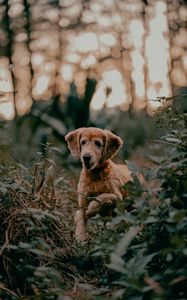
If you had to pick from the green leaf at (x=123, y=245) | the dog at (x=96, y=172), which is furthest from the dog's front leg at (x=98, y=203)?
the green leaf at (x=123, y=245)

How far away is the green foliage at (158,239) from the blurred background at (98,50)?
1241 cm

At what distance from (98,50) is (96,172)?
519 inches

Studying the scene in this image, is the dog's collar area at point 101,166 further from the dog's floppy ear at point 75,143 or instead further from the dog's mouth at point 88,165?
the dog's floppy ear at point 75,143

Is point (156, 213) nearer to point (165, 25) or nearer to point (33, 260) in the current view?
point (33, 260)

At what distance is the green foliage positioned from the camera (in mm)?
2814

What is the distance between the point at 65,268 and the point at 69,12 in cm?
1463

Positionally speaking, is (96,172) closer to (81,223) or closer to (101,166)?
(101,166)

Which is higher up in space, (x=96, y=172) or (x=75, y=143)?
(x=75, y=143)

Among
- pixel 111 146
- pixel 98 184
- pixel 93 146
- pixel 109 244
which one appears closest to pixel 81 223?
pixel 98 184

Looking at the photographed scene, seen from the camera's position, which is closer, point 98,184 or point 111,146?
point 98,184

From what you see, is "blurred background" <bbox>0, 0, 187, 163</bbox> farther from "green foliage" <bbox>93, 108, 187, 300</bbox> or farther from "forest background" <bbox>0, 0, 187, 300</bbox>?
"green foliage" <bbox>93, 108, 187, 300</bbox>

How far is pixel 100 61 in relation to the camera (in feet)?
60.5

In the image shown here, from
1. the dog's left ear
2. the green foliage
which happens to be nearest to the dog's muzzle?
the dog's left ear

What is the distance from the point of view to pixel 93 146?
5.77 meters
